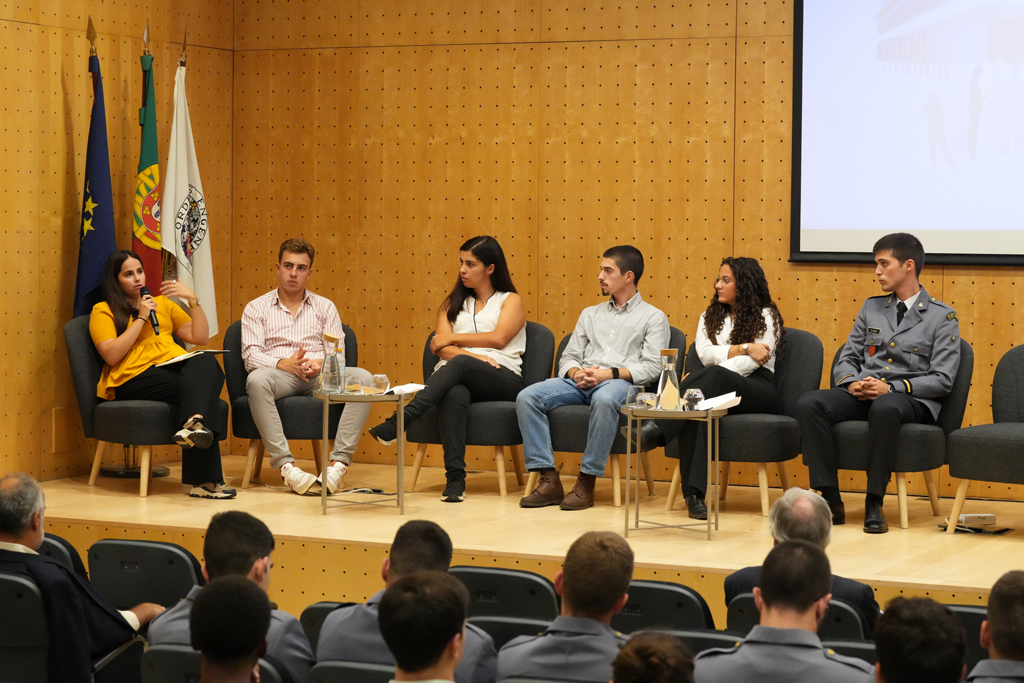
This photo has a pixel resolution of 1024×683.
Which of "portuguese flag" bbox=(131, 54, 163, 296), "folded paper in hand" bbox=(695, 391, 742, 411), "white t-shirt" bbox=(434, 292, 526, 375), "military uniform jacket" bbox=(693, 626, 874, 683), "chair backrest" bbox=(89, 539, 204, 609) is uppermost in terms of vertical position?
"portuguese flag" bbox=(131, 54, 163, 296)

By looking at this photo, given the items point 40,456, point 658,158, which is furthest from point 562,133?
point 40,456

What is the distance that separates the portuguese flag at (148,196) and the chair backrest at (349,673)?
4.25 m

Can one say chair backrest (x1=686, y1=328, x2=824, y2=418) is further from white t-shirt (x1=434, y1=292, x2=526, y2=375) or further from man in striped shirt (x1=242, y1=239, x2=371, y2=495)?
man in striped shirt (x1=242, y1=239, x2=371, y2=495)

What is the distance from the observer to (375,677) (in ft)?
6.63

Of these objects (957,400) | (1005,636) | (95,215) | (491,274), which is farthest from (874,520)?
(95,215)

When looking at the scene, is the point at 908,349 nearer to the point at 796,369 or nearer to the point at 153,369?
the point at 796,369

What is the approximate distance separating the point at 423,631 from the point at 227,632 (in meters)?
0.33

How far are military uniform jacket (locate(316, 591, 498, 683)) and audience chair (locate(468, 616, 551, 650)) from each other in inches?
4.6

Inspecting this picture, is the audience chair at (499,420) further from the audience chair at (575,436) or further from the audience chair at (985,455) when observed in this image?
the audience chair at (985,455)

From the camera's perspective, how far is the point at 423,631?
186 cm

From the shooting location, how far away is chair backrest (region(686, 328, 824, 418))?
5109 mm

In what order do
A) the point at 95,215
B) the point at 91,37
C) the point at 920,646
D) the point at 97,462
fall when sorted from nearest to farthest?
the point at 920,646
the point at 97,462
the point at 95,215
the point at 91,37

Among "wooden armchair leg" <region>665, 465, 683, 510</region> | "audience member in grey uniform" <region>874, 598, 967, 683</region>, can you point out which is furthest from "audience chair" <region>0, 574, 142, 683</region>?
"wooden armchair leg" <region>665, 465, 683, 510</region>

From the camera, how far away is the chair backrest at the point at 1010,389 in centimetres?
473
